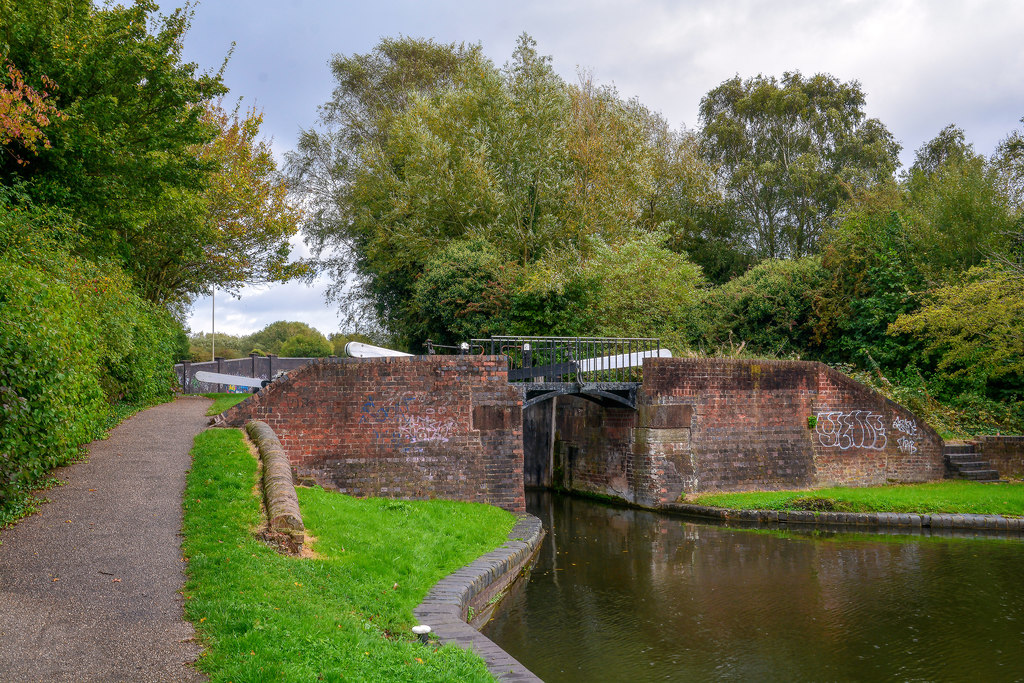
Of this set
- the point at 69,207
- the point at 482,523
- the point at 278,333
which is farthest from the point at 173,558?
the point at 278,333

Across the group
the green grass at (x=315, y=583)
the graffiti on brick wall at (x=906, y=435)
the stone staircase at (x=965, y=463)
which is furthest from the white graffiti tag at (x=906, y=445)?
the green grass at (x=315, y=583)

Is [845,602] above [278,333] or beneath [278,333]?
beneath

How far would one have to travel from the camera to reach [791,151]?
33.2m

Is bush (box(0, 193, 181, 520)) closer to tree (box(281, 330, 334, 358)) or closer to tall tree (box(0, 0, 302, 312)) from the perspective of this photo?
tall tree (box(0, 0, 302, 312))

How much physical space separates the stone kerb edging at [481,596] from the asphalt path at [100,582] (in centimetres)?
198

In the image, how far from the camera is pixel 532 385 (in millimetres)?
13422

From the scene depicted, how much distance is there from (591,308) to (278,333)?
4561cm

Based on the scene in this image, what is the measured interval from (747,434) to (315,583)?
37.7ft

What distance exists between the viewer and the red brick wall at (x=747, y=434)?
14953mm

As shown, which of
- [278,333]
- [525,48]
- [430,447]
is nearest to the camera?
[430,447]

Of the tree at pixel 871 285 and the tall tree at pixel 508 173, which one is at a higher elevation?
the tall tree at pixel 508 173

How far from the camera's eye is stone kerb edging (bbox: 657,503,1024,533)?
12961 mm

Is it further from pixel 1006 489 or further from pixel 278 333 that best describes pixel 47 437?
pixel 278 333

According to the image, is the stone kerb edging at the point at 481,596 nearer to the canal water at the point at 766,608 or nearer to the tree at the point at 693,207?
the canal water at the point at 766,608
